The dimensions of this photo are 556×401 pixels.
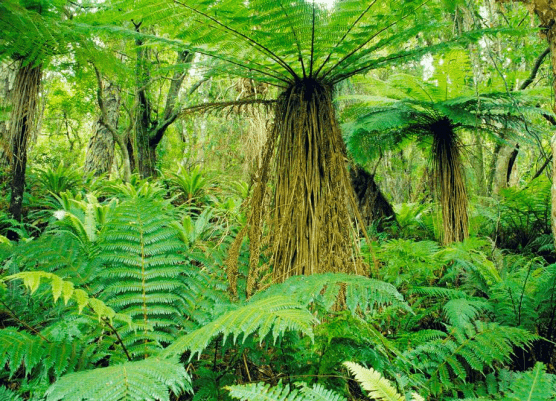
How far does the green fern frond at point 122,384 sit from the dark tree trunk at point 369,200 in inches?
126

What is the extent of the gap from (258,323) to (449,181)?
2.54m

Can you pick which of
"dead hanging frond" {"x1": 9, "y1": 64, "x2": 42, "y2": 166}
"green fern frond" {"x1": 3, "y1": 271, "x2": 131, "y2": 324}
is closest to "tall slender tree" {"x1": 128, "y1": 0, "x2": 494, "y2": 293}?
"green fern frond" {"x1": 3, "y1": 271, "x2": 131, "y2": 324}

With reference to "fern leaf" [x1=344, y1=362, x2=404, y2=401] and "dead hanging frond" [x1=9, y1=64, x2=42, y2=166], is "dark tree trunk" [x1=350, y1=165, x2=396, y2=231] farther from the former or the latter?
"dead hanging frond" [x1=9, y1=64, x2=42, y2=166]

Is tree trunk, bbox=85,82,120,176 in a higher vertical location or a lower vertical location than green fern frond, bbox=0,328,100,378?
higher

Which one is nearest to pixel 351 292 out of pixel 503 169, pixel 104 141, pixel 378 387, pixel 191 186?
pixel 378 387

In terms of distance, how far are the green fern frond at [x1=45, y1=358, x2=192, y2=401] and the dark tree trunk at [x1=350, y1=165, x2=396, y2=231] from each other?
320cm

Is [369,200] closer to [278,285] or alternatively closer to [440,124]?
[440,124]

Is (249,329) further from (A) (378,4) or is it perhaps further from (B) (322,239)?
(A) (378,4)

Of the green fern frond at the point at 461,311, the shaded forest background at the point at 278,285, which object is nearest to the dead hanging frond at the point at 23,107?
the shaded forest background at the point at 278,285

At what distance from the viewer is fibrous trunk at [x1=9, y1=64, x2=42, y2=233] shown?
9.22ft

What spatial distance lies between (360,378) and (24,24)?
8.07 feet

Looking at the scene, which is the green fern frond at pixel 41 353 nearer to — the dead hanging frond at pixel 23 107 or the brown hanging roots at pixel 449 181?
the dead hanging frond at pixel 23 107

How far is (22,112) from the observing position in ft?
9.29

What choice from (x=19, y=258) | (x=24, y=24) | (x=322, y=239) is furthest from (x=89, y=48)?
(x=322, y=239)
